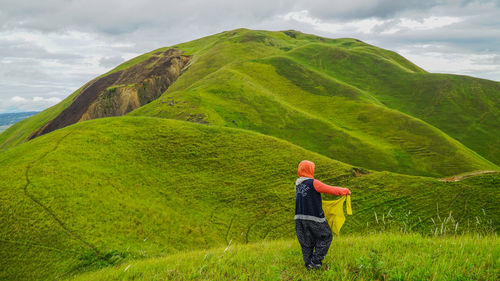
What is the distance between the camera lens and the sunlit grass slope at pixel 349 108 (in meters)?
43.2

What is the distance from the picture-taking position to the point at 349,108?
61156mm

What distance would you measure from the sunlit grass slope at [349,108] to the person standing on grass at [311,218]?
3387 cm

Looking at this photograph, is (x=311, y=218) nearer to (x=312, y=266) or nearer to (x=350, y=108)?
(x=312, y=266)

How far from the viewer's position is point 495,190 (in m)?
15.0

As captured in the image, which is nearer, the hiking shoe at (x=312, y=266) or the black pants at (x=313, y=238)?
the hiking shoe at (x=312, y=266)

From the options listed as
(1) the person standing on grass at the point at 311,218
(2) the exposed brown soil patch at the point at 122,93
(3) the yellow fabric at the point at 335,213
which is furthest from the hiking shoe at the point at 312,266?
(2) the exposed brown soil patch at the point at 122,93

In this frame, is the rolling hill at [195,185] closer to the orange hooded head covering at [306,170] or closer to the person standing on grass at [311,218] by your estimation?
the person standing on grass at [311,218]

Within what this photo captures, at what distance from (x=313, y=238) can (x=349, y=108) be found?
60.9 metres

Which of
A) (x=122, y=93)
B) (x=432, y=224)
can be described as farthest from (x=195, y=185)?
(x=122, y=93)

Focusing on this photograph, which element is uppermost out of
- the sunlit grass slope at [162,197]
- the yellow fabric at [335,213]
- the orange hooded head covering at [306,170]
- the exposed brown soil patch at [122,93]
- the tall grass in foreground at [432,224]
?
the exposed brown soil patch at [122,93]

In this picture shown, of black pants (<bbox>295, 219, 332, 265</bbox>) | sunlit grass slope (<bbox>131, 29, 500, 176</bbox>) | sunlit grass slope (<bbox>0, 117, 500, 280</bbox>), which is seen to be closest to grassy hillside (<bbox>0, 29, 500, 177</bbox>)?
sunlit grass slope (<bbox>131, 29, 500, 176</bbox>)

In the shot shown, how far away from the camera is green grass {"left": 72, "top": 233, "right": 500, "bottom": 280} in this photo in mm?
4477

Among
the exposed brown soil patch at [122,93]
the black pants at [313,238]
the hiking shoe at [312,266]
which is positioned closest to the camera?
the hiking shoe at [312,266]

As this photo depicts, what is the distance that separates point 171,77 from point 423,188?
8856cm
